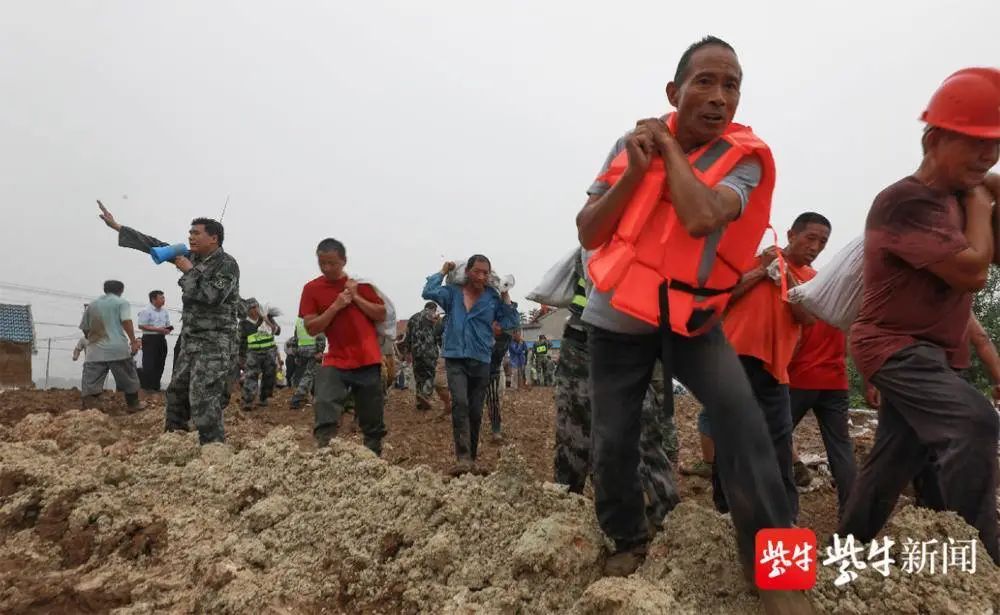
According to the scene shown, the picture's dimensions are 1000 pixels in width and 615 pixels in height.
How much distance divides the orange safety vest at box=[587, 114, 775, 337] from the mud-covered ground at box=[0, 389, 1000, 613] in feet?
2.60

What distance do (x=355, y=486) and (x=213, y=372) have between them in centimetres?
216

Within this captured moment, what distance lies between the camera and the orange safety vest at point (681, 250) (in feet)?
5.66

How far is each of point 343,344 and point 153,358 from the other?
735 centimetres

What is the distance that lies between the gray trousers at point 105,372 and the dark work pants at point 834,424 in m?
Answer: 7.75

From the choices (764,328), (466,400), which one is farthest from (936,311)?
(466,400)

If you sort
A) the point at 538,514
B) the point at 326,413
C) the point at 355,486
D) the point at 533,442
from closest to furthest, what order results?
1. the point at 538,514
2. the point at 355,486
3. the point at 326,413
4. the point at 533,442

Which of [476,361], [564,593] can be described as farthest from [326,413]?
[564,593]

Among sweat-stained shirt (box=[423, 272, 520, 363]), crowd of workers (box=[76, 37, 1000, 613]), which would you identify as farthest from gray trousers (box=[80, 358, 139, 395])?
crowd of workers (box=[76, 37, 1000, 613])

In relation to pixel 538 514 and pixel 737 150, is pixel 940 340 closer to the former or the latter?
pixel 737 150

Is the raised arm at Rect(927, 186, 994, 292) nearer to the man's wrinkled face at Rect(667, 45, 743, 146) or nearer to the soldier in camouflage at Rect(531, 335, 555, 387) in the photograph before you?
the man's wrinkled face at Rect(667, 45, 743, 146)

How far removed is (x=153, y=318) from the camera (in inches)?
391

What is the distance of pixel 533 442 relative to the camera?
22.3 ft

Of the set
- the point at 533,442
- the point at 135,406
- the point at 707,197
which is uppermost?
the point at 707,197

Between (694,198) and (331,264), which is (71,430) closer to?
(331,264)
